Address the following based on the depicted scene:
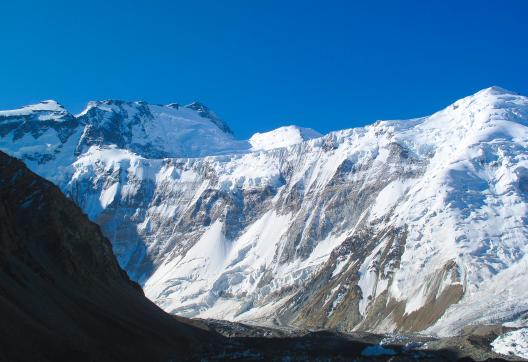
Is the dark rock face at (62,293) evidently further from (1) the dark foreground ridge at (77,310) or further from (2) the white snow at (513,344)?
(2) the white snow at (513,344)

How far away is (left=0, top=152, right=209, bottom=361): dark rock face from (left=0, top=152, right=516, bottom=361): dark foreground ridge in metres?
0.23

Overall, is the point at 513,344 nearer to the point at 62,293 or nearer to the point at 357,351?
the point at 357,351

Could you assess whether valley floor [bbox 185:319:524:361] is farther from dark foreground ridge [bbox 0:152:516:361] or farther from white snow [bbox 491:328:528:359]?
white snow [bbox 491:328:528:359]

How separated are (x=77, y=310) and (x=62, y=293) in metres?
6.23

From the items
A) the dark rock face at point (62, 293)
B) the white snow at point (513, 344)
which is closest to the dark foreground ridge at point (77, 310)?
the dark rock face at point (62, 293)

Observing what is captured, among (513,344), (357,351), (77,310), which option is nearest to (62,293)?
(77,310)

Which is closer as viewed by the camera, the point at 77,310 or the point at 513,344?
the point at 77,310

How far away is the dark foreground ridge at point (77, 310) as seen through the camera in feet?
293

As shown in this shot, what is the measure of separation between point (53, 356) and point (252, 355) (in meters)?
52.2

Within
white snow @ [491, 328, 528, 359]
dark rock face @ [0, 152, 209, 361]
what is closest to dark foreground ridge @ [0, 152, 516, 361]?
dark rock face @ [0, 152, 209, 361]

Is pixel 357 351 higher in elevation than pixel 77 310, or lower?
lower

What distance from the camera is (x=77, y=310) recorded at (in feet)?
366

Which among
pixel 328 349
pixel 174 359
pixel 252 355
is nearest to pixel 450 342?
pixel 328 349

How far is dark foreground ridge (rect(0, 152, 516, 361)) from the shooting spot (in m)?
89.2
